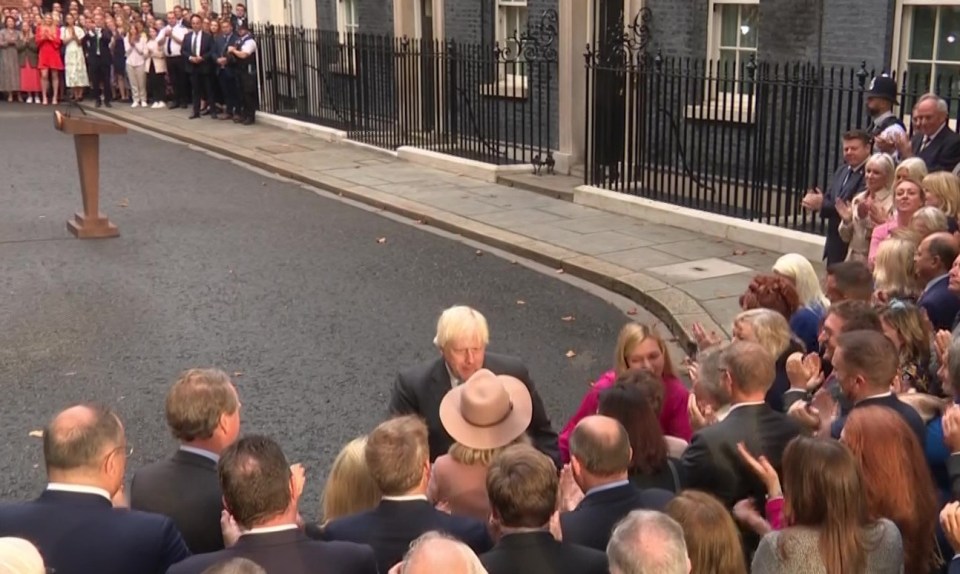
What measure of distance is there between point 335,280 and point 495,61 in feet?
18.9

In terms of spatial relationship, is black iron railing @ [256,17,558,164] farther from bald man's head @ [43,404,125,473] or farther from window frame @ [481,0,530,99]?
bald man's head @ [43,404,125,473]

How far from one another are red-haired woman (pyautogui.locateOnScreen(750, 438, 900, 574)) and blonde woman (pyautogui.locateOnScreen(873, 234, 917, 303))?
2586 mm

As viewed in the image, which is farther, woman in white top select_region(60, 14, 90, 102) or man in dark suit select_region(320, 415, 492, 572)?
woman in white top select_region(60, 14, 90, 102)

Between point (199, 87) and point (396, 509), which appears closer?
point (396, 509)

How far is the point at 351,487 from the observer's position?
143 inches

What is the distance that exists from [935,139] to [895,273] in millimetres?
2841

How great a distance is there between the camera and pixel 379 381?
285 inches

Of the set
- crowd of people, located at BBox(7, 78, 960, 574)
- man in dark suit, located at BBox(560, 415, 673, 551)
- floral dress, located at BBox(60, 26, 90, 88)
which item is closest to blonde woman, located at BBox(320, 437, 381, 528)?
crowd of people, located at BBox(7, 78, 960, 574)

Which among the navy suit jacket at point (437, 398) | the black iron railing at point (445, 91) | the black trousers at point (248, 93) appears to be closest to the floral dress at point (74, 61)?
the black trousers at point (248, 93)

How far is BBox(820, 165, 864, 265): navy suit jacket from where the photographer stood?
25.6 feet

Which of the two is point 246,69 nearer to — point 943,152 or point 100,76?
point 100,76

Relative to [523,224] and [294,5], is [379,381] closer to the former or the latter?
[523,224]

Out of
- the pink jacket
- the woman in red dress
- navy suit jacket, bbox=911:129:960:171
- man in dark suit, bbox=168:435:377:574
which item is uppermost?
the woman in red dress

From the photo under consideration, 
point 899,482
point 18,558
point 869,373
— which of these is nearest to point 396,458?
point 18,558
